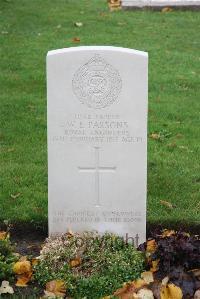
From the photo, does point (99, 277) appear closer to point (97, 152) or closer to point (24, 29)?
point (97, 152)

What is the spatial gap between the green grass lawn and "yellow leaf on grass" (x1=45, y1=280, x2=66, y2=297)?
93 cm

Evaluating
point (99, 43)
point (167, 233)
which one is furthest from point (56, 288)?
point (99, 43)

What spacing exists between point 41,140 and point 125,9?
6761 millimetres

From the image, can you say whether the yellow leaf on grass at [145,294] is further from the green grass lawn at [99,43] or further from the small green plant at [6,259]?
the green grass lawn at [99,43]

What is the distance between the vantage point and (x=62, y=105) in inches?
199

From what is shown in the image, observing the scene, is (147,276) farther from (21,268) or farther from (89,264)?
(21,268)

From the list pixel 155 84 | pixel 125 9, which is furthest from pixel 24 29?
pixel 155 84

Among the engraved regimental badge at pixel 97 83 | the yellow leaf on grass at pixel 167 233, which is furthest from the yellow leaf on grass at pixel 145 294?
the engraved regimental badge at pixel 97 83

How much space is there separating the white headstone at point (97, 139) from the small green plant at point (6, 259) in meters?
0.40

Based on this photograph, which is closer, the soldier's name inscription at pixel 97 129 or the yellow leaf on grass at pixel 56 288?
the yellow leaf on grass at pixel 56 288

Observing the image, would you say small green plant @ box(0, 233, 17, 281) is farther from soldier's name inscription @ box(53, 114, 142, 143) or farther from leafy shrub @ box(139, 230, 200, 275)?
leafy shrub @ box(139, 230, 200, 275)

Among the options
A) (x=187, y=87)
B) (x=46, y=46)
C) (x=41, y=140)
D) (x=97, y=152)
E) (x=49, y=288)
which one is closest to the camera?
(x=49, y=288)

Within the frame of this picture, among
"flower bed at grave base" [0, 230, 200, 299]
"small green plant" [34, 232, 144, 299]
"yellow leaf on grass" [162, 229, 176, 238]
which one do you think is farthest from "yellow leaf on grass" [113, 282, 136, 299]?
"yellow leaf on grass" [162, 229, 176, 238]

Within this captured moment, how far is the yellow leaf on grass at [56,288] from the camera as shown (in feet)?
15.5
